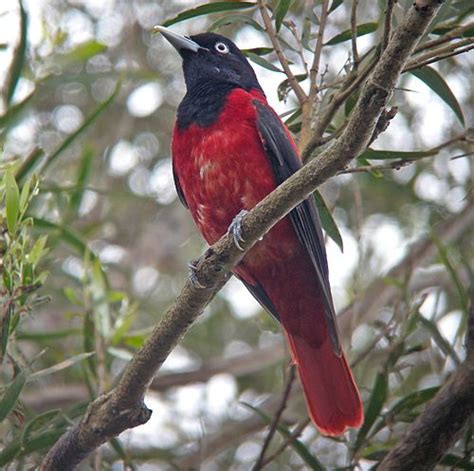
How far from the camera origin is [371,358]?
564cm

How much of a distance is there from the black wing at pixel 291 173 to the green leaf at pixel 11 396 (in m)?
1.40

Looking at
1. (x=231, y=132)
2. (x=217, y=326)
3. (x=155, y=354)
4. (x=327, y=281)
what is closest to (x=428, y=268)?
(x=217, y=326)

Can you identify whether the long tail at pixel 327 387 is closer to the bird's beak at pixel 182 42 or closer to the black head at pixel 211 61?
the black head at pixel 211 61

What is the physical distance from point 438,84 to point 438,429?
1.44 metres

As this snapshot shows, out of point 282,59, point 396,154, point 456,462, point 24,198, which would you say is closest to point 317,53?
point 282,59

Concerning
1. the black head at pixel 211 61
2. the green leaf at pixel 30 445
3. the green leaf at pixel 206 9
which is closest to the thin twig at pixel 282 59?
the green leaf at pixel 206 9

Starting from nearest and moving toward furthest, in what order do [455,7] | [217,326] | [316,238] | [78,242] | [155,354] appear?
[155,354] < [455,7] < [316,238] < [78,242] < [217,326]

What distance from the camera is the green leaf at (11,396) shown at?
3.38 m

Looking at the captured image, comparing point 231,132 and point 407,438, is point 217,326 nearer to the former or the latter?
point 231,132

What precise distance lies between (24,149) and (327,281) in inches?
123

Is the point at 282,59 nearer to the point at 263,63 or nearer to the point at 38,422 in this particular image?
the point at 263,63

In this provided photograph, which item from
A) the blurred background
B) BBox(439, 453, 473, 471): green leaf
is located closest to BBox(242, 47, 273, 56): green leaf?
the blurred background

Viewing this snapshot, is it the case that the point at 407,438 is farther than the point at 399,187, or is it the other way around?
the point at 399,187

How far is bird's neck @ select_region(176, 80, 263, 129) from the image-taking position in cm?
414
